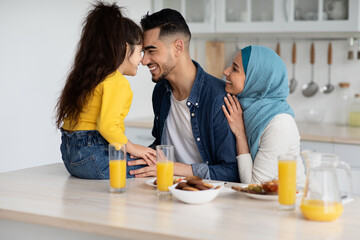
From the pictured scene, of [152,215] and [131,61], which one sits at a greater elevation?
[131,61]

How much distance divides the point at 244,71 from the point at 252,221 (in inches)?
39.5

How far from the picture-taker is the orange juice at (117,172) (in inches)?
69.9

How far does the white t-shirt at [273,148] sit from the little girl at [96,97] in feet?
1.83

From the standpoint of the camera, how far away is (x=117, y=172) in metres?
1.78

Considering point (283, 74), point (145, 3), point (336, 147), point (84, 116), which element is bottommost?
point (336, 147)

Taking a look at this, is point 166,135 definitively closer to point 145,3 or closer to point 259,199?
point 259,199

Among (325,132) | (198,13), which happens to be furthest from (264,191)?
(198,13)

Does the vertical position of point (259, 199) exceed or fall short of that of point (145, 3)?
it falls short

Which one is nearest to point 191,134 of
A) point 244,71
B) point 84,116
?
point 244,71

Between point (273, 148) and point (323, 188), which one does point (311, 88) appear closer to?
point (273, 148)

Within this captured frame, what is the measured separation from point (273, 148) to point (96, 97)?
→ 0.78 meters

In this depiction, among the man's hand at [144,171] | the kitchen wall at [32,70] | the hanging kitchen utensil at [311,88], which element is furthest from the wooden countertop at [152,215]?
the hanging kitchen utensil at [311,88]

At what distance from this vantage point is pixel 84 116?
2055 millimetres

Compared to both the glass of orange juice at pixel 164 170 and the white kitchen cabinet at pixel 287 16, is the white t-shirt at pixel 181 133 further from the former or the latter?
the white kitchen cabinet at pixel 287 16
